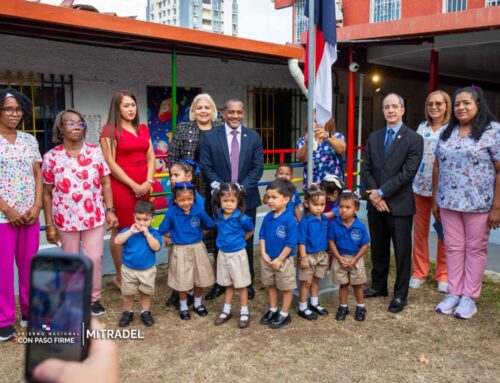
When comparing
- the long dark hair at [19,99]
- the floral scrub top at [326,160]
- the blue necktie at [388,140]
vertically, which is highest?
the long dark hair at [19,99]

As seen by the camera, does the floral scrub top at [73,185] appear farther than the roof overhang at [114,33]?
No

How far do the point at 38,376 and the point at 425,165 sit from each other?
4031 millimetres

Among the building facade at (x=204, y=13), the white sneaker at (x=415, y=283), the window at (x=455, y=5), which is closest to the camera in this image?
the white sneaker at (x=415, y=283)

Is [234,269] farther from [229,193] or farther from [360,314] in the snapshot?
[360,314]

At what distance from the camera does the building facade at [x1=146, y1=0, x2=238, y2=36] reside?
93.4 m

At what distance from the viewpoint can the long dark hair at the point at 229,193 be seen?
3.64 metres

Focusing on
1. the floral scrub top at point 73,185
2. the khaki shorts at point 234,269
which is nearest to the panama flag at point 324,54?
the khaki shorts at point 234,269

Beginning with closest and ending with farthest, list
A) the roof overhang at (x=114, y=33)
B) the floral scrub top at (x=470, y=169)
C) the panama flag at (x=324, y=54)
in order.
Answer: the floral scrub top at (x=470, y=169), the panama flag at (x=324, y=54), the roof overhang at (x=114, y=33)

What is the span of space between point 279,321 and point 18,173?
2.20 m

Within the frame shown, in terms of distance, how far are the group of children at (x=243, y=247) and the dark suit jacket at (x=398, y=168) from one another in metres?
0.37

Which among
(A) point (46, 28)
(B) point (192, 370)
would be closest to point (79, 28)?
(A) point (46, 28)

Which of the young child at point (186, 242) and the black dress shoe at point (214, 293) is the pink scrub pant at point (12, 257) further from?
the black dress shoe at point (214, 293)

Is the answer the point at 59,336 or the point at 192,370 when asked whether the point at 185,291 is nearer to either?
the point at 192,370

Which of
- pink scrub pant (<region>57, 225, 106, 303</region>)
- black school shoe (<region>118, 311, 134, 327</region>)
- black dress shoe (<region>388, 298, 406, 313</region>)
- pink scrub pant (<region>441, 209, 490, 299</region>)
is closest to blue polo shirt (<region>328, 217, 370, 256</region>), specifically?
black dress shoe (<region>388, 298, 406, 313</region>)
